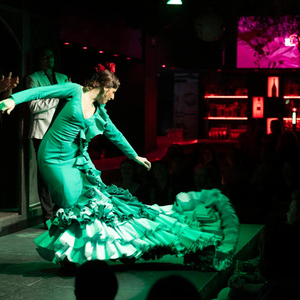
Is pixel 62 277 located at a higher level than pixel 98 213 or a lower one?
lower

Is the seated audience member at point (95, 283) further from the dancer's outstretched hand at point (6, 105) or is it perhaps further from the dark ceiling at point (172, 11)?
the dark ceiling at point (172, 11)

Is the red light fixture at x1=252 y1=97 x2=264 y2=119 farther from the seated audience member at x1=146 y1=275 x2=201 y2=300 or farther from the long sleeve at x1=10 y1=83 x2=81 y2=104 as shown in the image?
the seated audience member at x1=146 y1=275 x2=201 y2=300

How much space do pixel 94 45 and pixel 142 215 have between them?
4.86 meters

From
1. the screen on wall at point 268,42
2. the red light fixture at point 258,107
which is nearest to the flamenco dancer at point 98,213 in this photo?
the screen on wall at point 268,42

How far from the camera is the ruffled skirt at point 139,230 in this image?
4852mm

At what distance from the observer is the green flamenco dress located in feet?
16.0

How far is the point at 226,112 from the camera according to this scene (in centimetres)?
1509

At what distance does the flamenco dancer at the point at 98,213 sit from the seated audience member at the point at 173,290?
8.25ft

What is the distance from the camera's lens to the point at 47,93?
4930 mm

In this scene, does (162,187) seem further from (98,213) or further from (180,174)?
(98,213)

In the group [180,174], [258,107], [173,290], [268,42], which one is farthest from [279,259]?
[258,107]

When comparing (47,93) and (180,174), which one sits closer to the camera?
(47,93)

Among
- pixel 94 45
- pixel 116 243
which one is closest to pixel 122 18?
pixel 94 45

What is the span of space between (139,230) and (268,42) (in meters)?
7.52
